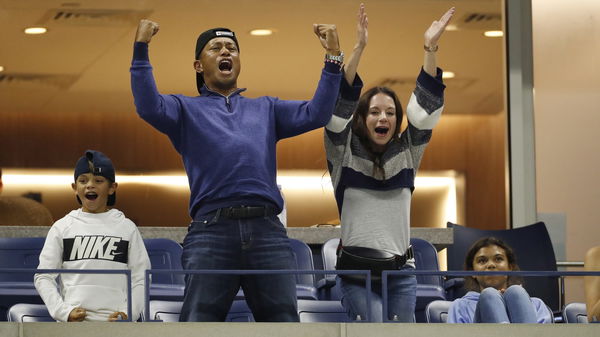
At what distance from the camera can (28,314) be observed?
21.5 feet

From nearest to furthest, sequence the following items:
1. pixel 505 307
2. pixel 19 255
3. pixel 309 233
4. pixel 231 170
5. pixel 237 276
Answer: pixel 237 276 → pixel 231 170 → pixel 505 307 → pixel 19 255 → pixel 309 233

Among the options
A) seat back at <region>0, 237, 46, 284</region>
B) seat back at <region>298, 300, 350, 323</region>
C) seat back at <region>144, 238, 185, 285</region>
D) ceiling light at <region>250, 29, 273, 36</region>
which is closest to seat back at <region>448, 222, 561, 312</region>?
seat back at <region>298, 300, 350, 323</region>

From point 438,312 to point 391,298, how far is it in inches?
30.7

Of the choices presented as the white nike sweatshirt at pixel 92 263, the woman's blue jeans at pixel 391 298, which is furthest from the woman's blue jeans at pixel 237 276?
the white nike sweatshirt at pixel 92 263

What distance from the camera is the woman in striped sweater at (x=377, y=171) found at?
6.10 m

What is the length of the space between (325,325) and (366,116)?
113 centimetres

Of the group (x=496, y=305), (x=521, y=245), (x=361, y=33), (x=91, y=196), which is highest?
(x=361, y=33)

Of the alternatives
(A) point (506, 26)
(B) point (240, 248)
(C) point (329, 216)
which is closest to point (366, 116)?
(B) point (240, 248)

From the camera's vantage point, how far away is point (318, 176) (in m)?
10.2

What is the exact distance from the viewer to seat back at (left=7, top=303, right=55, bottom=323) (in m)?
6.53

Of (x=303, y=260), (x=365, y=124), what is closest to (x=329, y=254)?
(x=303, y=260)

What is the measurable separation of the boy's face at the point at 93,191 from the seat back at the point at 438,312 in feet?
5.48

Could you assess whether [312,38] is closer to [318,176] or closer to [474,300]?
[318,176]

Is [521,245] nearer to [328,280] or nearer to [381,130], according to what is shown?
[328,280]
